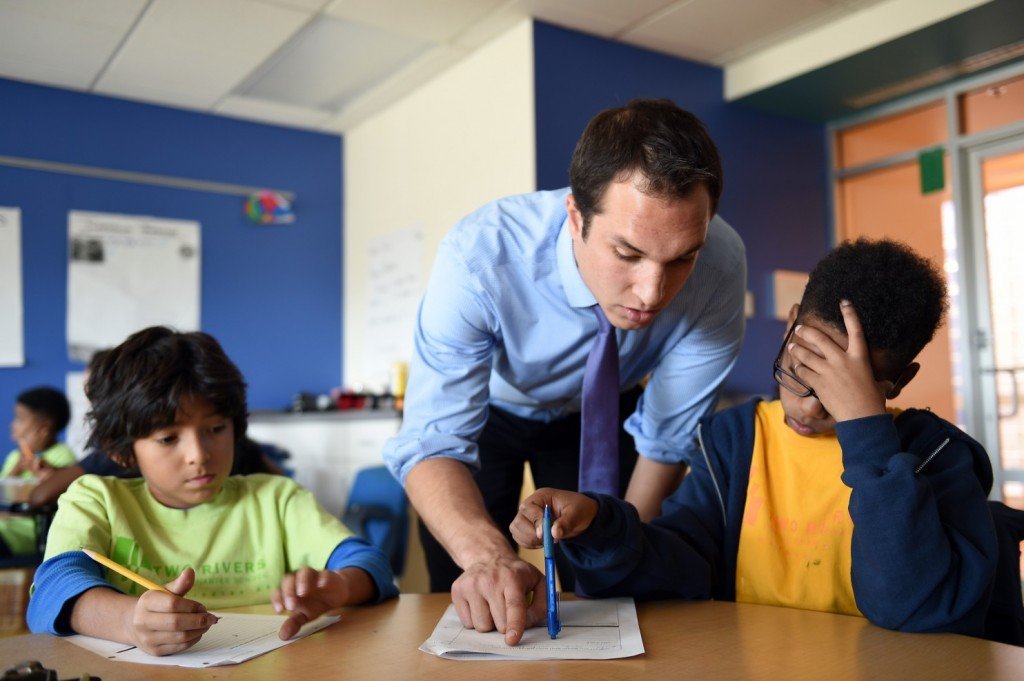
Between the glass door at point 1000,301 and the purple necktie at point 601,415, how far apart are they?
2932 mm

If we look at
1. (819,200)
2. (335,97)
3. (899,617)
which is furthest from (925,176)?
(899,617)

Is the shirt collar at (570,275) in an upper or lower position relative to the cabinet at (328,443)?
upper

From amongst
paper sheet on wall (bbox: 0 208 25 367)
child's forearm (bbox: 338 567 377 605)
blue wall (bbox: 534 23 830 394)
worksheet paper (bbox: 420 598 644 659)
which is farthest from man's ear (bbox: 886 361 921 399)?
paper sheet on wall (bbox: 0 208 25 367)

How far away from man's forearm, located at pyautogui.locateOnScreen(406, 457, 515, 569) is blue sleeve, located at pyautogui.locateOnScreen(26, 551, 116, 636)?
1.36 feet

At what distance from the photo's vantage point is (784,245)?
14.3 feet

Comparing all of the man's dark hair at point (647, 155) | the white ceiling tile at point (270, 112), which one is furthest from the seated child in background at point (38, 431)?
the man's dark hair at point (647, 155)

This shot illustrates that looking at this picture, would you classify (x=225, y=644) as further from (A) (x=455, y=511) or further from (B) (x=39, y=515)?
(B) (x=39, y=515)

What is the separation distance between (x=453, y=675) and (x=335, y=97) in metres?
4.07

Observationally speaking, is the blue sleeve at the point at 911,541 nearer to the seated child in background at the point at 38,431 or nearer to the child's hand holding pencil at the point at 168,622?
the child's hand holding pencil at the point at 168,622

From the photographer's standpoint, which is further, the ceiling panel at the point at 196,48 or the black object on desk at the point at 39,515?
the ceiling panel at the point at 196,48

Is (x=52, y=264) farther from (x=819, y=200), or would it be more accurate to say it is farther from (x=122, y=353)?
(x=819, y=200)

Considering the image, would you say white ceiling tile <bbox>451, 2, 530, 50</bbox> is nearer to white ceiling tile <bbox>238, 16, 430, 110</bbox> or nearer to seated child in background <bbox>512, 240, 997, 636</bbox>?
white ceiling tile <bbox>238, 16, 430, 110</bbox>

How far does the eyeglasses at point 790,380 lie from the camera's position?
1.21 metres

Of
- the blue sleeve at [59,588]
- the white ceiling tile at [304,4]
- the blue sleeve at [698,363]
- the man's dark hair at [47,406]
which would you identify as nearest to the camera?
the blue sleeve at [59,588]
